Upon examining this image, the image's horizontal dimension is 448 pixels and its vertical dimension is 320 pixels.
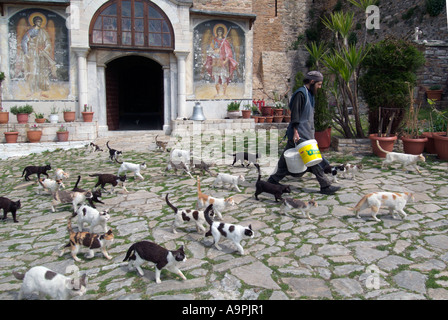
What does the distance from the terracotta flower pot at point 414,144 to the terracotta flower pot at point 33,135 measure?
10.8 meters

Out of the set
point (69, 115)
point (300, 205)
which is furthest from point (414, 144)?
point (69, 115)

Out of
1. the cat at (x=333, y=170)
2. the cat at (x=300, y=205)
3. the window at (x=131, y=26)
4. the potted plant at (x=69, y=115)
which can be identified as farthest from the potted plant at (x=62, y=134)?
the cat at (x=300, y=205)

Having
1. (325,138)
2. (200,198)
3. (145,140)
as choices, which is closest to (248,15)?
(145,140)

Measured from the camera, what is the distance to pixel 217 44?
15.0 metres

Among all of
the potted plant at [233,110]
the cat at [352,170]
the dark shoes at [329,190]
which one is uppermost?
the potted plant at [233,110]

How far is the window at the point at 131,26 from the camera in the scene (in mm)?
13516

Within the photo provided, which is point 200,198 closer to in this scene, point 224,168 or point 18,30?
point 224,168

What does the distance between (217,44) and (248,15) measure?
165cm

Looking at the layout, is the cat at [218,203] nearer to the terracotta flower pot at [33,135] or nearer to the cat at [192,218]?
the cat at [192,218]

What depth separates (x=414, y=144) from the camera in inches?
339

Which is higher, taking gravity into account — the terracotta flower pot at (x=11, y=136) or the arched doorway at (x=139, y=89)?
the arched doorway at (x=139, y=89)

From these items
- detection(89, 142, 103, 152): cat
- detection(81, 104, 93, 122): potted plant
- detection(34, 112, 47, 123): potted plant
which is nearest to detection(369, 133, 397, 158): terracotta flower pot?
detection(89, 142, 103, 152): cat

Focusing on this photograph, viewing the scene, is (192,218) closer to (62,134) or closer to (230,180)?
(230,180)

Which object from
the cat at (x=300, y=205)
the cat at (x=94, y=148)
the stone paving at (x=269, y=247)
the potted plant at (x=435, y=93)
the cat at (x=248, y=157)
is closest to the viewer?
the stone paving at (x=269, y=247)
